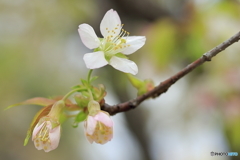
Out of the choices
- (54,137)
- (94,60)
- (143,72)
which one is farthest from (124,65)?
(143,72)

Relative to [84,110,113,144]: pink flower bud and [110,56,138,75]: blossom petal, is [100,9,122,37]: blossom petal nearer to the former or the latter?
[110,56,138,75]: blossom petal

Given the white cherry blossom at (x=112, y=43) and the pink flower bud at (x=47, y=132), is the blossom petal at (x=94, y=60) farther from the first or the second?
the pink flower bud at (x=47, y=132)

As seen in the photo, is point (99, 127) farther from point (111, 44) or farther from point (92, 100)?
point (111, 44)

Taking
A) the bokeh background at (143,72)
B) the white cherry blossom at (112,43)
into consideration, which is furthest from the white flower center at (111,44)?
the bokeh background at (143,72)

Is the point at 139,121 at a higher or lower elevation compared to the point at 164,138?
higher

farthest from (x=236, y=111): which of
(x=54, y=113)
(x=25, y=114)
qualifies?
→ (x=25, y=114)

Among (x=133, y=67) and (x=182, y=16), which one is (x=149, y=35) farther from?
(x=133, y=67)
